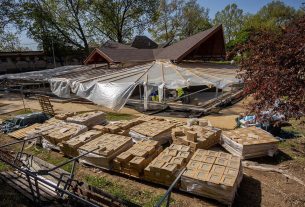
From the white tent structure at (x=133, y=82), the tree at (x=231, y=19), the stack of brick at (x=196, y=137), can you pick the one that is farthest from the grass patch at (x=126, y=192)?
the tree at (x=231, y=19)

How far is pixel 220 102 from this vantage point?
1706cm

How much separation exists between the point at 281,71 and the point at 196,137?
13.7 ft

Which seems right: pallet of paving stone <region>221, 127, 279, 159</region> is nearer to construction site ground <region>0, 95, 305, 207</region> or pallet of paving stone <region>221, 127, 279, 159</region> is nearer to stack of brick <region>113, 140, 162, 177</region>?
construction site ground <region>0, 95, 305, 207</region>

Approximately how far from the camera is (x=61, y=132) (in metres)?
11.1

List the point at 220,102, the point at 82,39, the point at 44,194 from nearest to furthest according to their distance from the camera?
the point at 44,194 < the point at 220,102 < the point at 82,39

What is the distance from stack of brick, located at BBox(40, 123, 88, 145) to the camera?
418 inches

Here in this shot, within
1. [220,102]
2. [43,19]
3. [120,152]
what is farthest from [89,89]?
[43,19]

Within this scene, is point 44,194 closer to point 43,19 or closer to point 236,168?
point 236,168

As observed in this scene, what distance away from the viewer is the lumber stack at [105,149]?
28.5 ft

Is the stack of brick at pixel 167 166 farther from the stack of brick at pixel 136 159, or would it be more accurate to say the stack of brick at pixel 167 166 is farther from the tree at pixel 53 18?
the tree at pixel 53 18

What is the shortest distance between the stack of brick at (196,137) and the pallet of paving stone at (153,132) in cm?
54

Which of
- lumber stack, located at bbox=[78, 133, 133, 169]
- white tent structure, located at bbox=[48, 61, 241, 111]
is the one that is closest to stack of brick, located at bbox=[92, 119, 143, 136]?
lumber stack, located at bbox=[78, 133, 133, 169]

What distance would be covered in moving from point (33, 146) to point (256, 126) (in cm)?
1033

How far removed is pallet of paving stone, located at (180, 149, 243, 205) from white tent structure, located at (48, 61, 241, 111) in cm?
744
